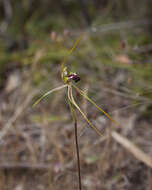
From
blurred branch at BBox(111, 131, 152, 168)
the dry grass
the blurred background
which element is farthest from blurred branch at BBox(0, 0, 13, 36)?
blurred branch at BBox(111, 131, 152, 168)

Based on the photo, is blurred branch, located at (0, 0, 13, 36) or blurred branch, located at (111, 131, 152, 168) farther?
blurred branch, located at (0, 0, 13, 36)

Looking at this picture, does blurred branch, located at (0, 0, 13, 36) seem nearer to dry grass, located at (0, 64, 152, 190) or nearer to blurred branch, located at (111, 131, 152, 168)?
dry grass, located at (0, 64, 152, 190)

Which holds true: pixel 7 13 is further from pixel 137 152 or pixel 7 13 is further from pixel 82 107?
pixel 137 152

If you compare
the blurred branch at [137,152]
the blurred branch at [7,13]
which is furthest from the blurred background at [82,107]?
the blurred branch at [7,13]

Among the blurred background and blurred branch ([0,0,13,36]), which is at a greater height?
blurred branch ([0,0,13,36])

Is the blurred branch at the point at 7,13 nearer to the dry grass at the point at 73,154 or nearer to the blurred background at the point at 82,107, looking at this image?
the blurred background at the point at 82,107

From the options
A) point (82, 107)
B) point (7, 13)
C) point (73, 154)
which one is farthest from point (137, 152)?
point (7, 13)

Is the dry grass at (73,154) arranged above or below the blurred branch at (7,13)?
below

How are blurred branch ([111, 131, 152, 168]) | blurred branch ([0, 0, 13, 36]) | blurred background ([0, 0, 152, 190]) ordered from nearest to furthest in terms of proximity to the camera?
blurred branch ([111, 131, 152, 168])
blurred background ([0, 0, 152, 190])
blurred branch ([0, 0, 13, 36])
